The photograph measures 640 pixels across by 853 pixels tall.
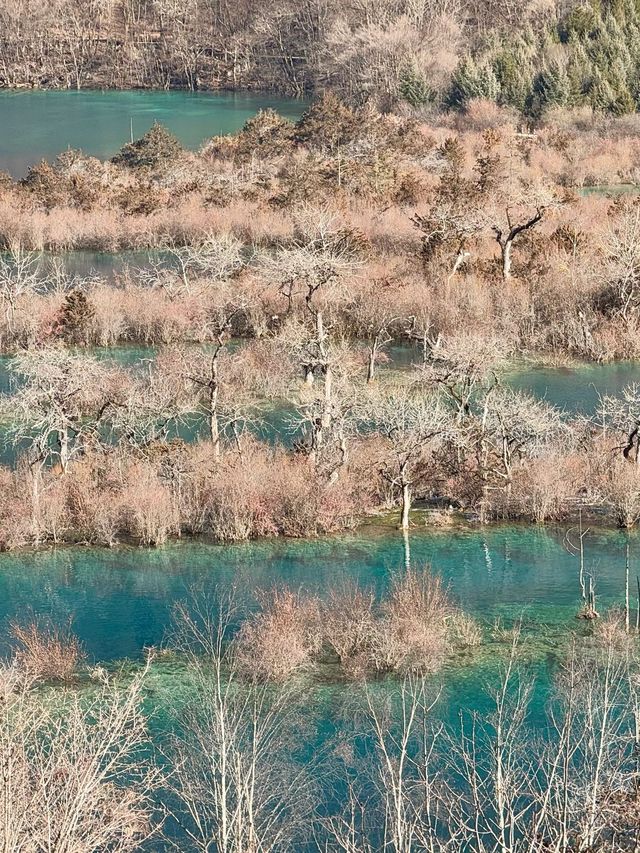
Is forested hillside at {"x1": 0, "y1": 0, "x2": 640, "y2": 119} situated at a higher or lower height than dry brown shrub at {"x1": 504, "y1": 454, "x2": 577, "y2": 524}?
higher

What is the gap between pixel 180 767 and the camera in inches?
774

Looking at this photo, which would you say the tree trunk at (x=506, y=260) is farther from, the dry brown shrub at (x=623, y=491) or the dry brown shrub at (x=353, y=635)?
the dry brown shrub at (x=353, y=635)

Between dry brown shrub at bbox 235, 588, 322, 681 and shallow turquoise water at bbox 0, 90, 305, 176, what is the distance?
5512 cm

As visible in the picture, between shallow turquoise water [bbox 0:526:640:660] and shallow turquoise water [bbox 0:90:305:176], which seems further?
shallow turquoise water [bbox 0:90:305:176]

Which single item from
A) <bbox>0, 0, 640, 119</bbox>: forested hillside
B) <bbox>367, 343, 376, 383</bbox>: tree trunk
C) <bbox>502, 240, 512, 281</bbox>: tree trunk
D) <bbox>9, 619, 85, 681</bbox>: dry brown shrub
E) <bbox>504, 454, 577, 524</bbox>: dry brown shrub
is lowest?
<bbox>9, 619, 85, 681</bbox>: dry brown shrub

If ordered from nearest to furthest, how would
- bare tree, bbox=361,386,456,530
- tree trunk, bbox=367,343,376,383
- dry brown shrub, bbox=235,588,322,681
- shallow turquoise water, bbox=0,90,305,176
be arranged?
1. dry brown shrub, bbox=235,588,322,681
2. bare tree, bbox=361,386,456,530
3. tree trunk, bbox=367,343,376,383
4. shallow turquoise water, bbox=0,90,305,176

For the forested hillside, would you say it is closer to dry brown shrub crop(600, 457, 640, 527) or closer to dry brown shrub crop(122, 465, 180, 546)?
dry brown shrub crop(600, 457, 640, 527)

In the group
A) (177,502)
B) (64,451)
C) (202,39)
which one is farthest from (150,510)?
(202,39)

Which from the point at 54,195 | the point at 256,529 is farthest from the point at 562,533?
the point at 54,195

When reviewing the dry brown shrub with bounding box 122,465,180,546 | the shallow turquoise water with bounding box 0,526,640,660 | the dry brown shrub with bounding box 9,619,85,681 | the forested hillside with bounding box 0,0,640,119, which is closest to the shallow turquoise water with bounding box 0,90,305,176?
the forested hillside with bounding box 0,0,640,119

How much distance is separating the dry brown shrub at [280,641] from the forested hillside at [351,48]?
58482 mm

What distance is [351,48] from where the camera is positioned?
101750 millimetres

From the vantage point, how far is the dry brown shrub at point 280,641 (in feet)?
78.1

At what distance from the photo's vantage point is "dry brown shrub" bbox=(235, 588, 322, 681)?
78.1 ft
